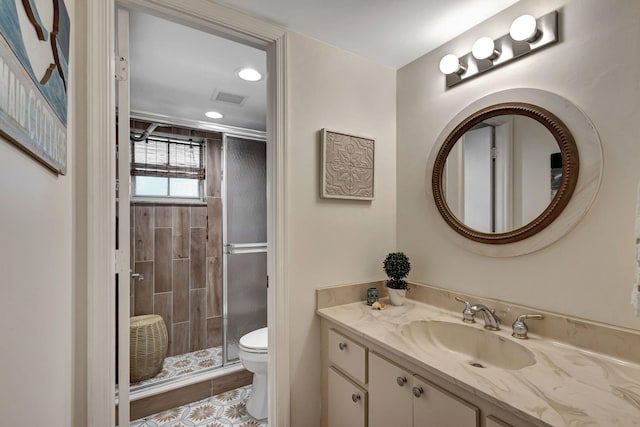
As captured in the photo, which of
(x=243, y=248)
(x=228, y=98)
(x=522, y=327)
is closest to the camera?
(x=522, y=327)

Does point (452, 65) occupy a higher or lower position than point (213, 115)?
lower

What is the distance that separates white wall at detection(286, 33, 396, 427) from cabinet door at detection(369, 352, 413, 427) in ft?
1.38

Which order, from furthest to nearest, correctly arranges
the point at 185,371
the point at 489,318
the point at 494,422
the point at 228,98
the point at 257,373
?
the point at 185,371
the point at 228,98
the point at 257,373
the point at 489,318
the point at 494,422

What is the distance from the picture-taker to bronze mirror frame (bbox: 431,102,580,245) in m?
1.17

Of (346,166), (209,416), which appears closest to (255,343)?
(209,416)

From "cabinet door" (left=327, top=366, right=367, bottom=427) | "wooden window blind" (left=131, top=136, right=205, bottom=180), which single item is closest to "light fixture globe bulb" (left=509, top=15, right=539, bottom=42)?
"cabinet door" (left=327, top=366, right=367, bottom=427)

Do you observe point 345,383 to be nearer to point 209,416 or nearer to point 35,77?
point 209,416

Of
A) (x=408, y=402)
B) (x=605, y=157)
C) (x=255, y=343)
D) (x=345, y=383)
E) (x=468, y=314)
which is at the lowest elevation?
(x=255, y=343)

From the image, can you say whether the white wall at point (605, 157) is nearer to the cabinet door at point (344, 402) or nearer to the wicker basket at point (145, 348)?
the cabinet door at point (344, 402)

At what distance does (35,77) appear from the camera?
0.57 metres

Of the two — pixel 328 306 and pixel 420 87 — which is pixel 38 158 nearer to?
pixel 328 306

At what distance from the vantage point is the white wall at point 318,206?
1562 millimetres

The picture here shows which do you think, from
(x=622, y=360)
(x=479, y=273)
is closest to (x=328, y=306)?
(x=479, y=273)

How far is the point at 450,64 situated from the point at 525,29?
1.16 feet
